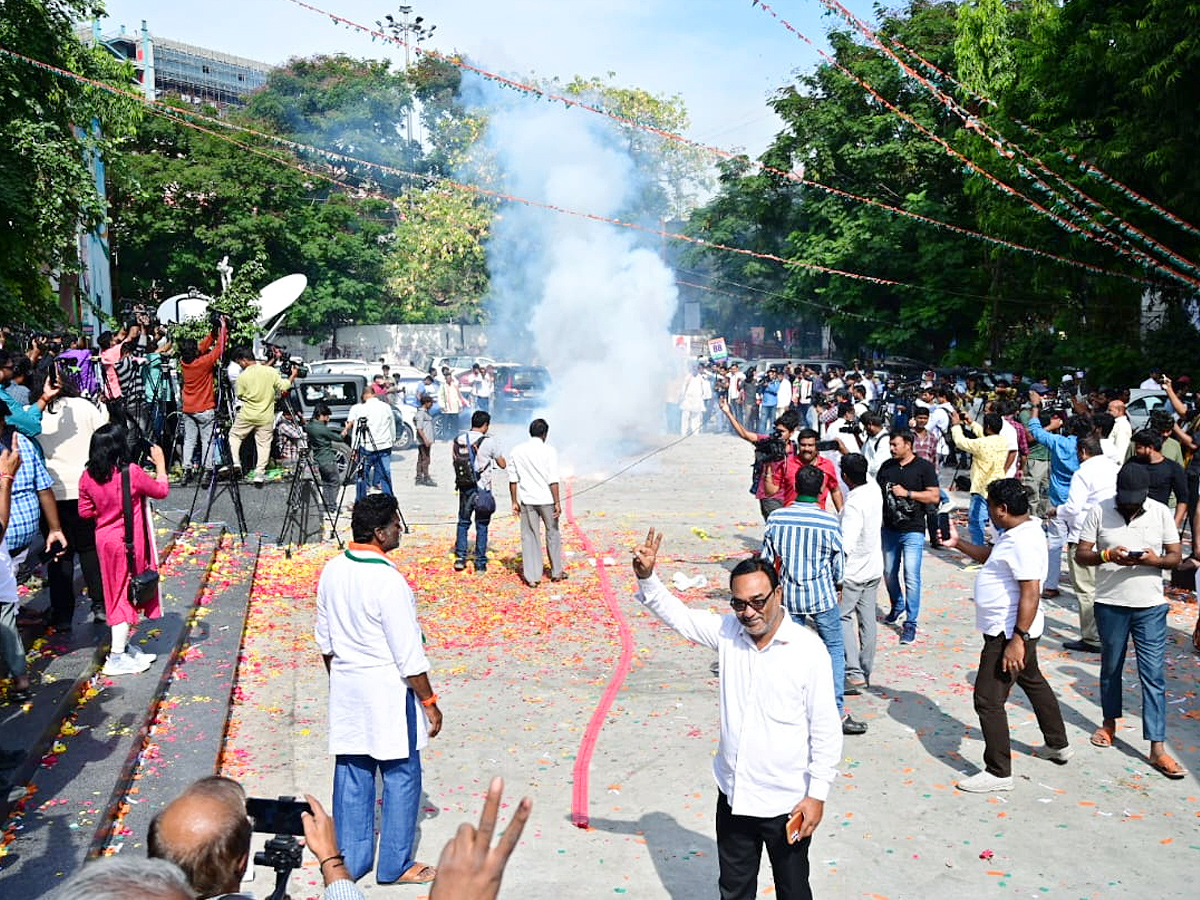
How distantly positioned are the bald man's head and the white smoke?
996 inches

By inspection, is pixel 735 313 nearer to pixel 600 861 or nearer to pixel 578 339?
pixel 578 339

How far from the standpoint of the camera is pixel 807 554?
6418 millimetres

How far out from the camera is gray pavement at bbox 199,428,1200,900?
5258 mm

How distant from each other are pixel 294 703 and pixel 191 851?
5.45m

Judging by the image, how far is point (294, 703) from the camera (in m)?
7.80

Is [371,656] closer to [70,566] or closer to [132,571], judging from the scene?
[132,571]

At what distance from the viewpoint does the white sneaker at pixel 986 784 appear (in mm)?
6109

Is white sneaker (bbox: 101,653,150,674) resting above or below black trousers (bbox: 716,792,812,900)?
below

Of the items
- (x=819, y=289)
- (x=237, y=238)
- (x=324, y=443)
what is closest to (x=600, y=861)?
(x=324, y=443)

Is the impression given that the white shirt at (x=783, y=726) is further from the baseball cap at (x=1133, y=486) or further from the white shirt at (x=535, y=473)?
the white shirt at (x=535, y=473)

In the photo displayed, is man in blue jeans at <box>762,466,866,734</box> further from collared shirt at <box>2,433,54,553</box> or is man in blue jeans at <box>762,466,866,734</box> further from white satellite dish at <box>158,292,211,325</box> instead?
white satellite dish at <box>158,292,211,325</box>

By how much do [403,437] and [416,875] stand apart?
18529mm

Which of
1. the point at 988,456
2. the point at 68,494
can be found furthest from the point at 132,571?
the point at 988,456

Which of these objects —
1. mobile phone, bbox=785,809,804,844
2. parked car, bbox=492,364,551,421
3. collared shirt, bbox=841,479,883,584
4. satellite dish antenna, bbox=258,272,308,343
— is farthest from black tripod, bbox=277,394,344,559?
parked car, bbox=492,364,551,421
